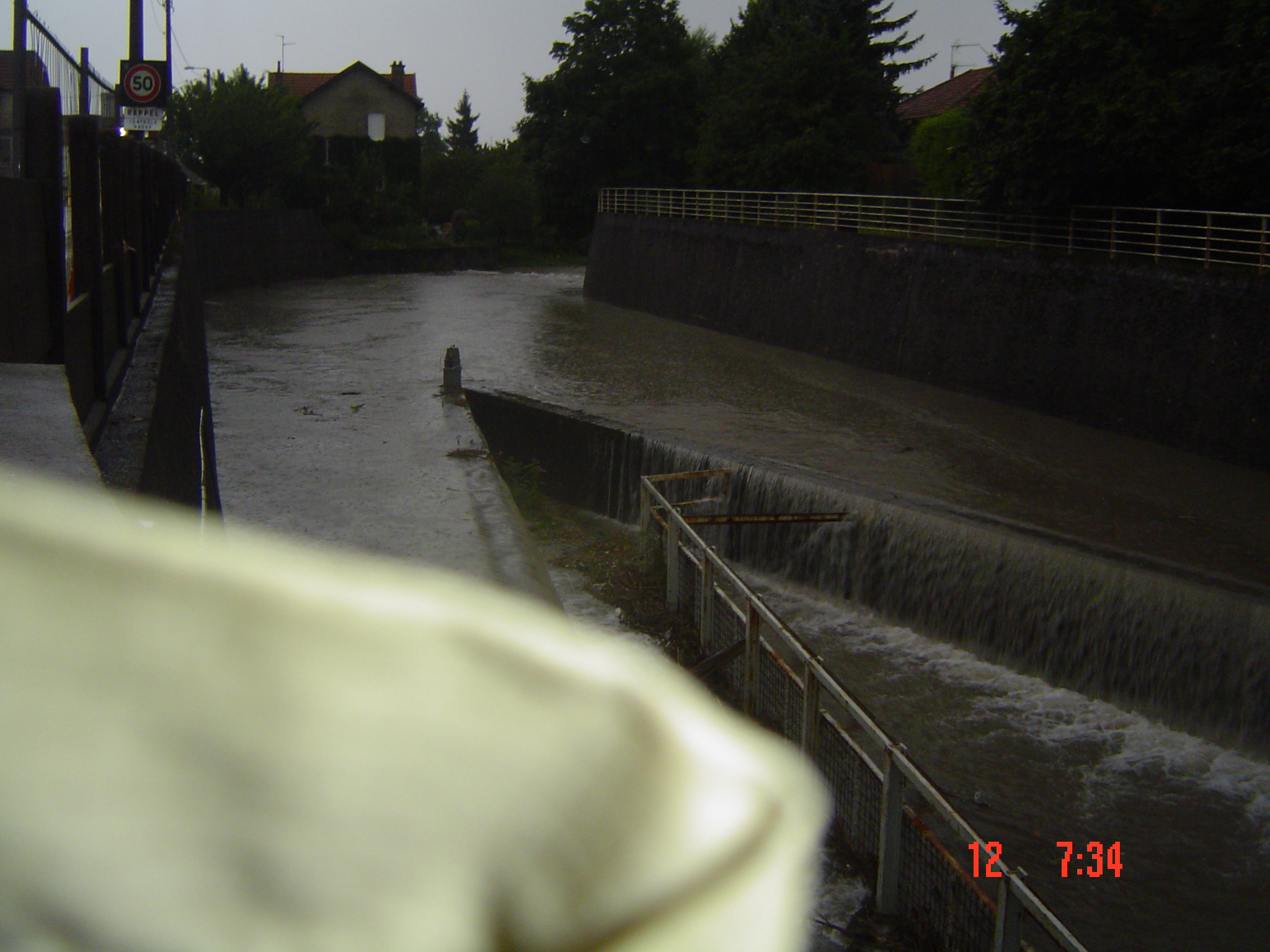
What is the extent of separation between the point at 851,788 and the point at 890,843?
2.42 feet

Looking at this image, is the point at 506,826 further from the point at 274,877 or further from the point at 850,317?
the point at 850,317

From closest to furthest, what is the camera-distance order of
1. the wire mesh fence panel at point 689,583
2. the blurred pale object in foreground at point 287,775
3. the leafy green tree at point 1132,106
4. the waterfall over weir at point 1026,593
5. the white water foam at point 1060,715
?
the blurred pale object in foreground at point 287,775
the white water foam at point 1060,715
the waterfall over weir at point 1026,593
the wire mesh fence panel at point 689,583
the leafy green tree at point 1132,106

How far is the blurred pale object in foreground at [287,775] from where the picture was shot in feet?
2.99

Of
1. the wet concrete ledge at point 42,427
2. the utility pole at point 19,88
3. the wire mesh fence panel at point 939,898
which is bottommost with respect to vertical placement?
the wire mesh fence panel at point 939,898

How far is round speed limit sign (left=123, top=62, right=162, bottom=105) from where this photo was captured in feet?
67.1

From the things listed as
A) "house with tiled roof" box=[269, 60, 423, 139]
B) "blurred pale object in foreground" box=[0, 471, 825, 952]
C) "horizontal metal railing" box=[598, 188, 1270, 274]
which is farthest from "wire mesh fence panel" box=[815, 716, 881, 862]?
"house with tiled roof" box=[269, 60, 423, 139]

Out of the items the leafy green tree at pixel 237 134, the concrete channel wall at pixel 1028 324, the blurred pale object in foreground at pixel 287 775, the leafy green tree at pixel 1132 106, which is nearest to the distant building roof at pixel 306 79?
the leafy green tree at pixel 237 134

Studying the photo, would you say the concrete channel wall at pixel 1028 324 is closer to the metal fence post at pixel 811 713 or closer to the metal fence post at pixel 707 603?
the metal fence post at pixel 707 603

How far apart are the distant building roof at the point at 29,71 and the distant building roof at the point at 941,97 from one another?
34.7 meters

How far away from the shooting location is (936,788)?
4.98 m

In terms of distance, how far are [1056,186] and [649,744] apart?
1902cm

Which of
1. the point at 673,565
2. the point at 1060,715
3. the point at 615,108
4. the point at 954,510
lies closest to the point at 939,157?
the point at 615,108

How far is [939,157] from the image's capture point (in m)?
30.6
